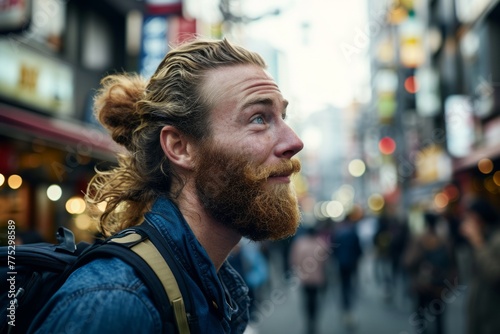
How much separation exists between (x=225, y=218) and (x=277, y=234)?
217mm

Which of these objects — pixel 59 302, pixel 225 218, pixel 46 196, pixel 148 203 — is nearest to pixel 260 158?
pixel 225 218

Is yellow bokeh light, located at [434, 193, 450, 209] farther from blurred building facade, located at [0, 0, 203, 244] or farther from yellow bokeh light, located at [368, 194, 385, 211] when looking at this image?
yellow bokeh light, located at [368, 194, 385, 211]

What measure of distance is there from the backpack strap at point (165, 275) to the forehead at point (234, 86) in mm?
665

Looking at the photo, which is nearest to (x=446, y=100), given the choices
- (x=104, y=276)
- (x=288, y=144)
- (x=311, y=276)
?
(x=311, y=276)

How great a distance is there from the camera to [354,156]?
3091 inches

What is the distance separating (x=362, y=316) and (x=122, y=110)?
34.8 feet

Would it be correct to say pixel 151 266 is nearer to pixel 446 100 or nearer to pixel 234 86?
pixel 234 86

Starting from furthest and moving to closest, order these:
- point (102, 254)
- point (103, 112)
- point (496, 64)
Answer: point (496, 64) < point (103, 112) < point (102, 254)

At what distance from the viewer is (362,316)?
11.8 metres

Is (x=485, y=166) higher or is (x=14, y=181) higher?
(x=485, y=166)

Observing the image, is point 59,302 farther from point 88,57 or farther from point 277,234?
point 88,57

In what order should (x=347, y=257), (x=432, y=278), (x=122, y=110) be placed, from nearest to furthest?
(x=122, y=110), (x=432, y=278), (x=347, y=257)

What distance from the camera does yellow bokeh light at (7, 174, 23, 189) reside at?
9.30 metres

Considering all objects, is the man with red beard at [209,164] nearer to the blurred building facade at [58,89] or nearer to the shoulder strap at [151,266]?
the shoulder strap at [151,266]
